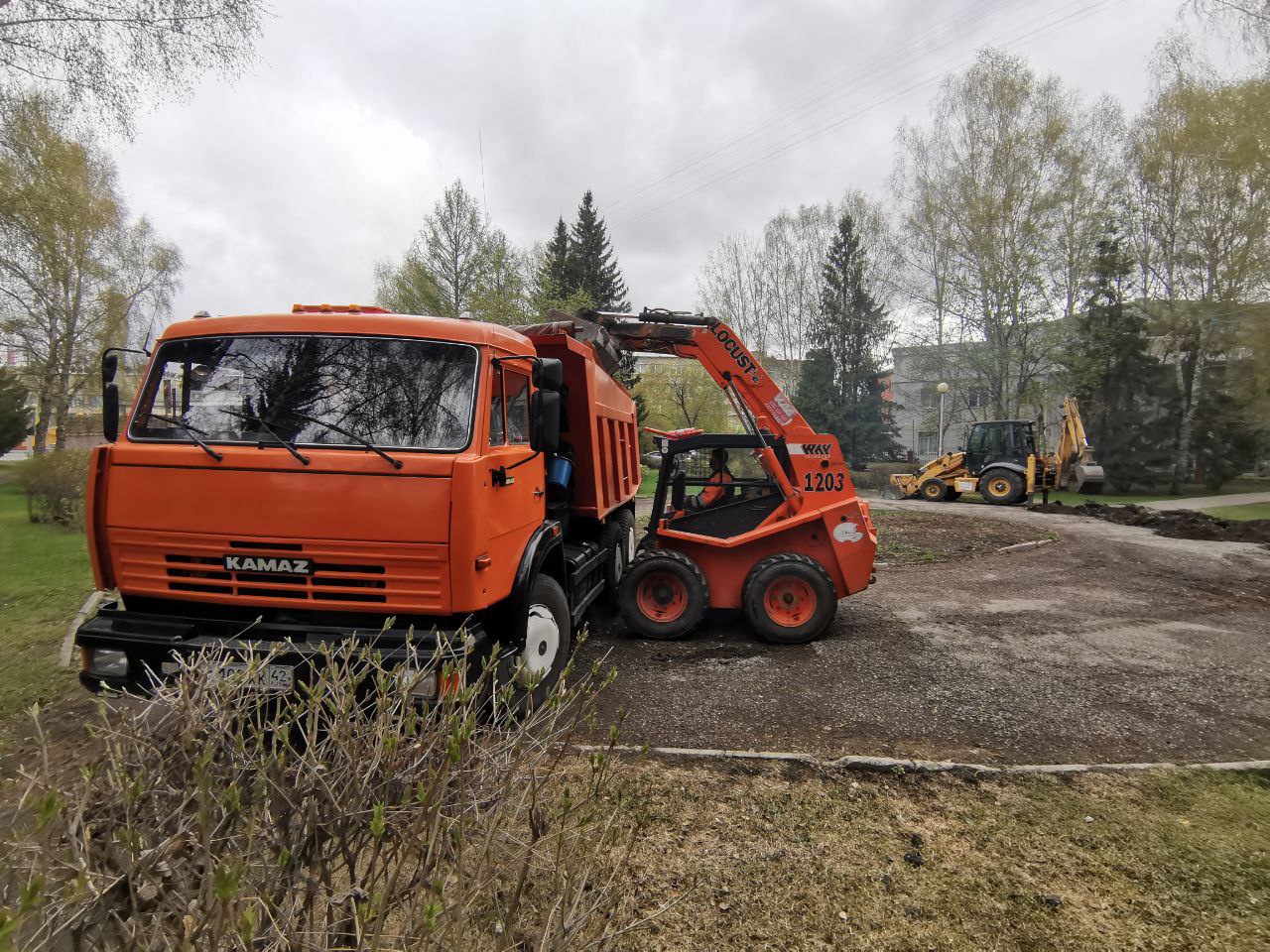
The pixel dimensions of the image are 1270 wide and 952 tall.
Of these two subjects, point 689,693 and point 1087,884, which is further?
point 689,693

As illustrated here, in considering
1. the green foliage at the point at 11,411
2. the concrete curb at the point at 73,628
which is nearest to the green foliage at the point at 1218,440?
the concrete curb at the point at 73,628

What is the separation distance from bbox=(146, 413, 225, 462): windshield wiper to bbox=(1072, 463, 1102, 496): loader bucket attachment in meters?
24.1

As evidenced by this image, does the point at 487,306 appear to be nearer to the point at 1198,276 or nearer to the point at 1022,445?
the point at 1022,445

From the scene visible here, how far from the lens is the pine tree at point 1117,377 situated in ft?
80.5

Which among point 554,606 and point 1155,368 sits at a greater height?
point 1155,368

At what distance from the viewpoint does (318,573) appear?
11.6ft

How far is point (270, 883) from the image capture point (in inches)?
58.7

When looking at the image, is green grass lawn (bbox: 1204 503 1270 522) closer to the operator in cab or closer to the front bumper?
the operator in cab

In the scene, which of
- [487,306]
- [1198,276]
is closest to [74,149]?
[487,306]

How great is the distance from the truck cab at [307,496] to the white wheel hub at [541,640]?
17 cm

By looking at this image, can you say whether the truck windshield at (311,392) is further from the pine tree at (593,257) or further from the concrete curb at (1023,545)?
the pine tree at (593,257)

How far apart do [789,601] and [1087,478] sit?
19713 mm

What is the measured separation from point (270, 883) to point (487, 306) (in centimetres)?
1951

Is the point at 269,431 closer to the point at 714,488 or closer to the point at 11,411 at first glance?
the point at 714,488
